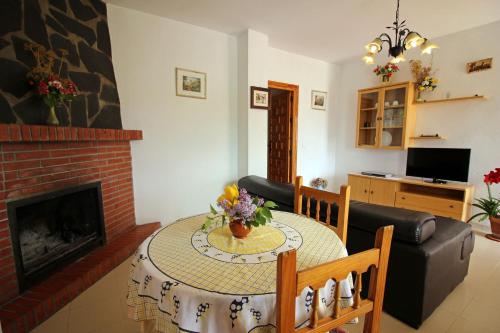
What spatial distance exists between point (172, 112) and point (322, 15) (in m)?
2.11

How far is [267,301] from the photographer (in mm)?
761

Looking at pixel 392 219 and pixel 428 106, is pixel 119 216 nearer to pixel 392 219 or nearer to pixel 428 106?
pixel 392 219

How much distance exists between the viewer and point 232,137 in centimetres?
348

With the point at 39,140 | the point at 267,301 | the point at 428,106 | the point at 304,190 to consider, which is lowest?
the point at 267,301

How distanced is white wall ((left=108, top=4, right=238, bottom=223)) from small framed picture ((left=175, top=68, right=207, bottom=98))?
0.21ft

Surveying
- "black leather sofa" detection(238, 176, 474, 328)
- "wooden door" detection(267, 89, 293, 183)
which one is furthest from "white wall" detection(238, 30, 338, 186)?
"black leather sofa" detection(238, 176, 474, 328)

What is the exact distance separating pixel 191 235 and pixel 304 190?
846 mm

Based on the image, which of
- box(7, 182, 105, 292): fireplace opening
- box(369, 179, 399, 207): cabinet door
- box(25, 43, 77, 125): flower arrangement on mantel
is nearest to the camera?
box(7, 182, 105, 292): fireplace opening

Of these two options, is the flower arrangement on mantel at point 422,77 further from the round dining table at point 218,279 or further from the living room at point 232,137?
the round dining table at point 218,279

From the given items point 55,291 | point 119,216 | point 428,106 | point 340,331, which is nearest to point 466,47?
point 428,106

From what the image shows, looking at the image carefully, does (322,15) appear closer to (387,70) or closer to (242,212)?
(387,70)

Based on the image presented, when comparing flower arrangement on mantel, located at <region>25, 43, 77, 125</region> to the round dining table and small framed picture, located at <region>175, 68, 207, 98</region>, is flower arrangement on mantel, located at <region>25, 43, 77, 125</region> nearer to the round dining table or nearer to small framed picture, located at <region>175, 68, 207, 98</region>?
small framed picture, located at <region>175, 68, 207, 98</region>

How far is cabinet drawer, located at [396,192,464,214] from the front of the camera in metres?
2.96

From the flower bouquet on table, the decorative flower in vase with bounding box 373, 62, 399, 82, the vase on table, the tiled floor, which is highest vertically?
the decorative flower in vase with bounding box 373, 62, 399, 82
